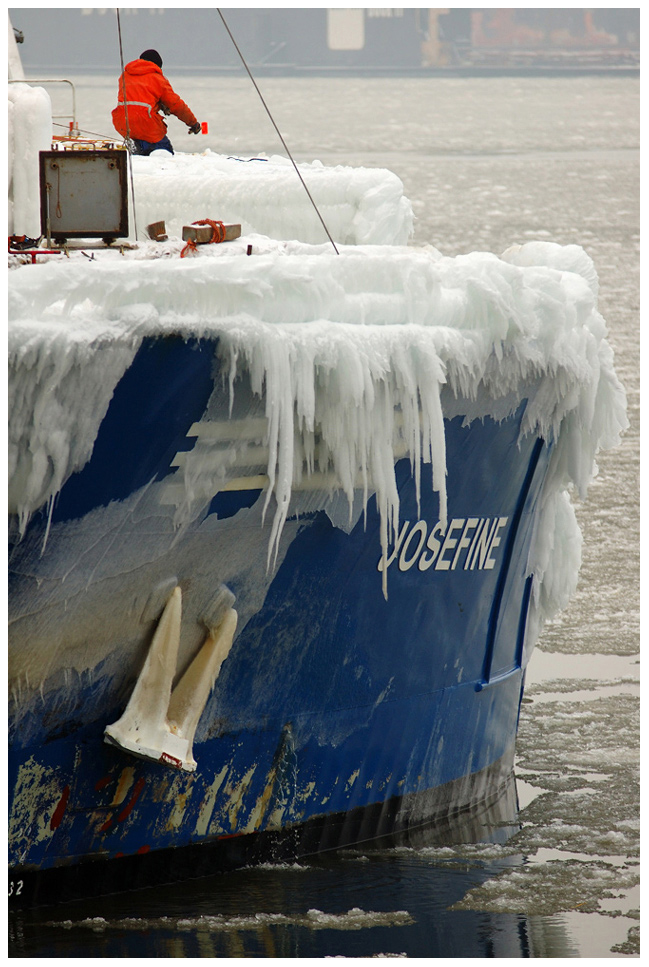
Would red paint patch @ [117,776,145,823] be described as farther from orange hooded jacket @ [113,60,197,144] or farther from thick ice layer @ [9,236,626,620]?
orange hooded jacket @ [113,60,197,144]

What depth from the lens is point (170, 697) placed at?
5.11 m

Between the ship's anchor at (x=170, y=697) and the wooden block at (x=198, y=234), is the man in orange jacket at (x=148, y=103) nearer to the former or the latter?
the wooden block at (x=198, y=234)

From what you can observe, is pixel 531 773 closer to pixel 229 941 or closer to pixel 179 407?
pixel 229 941

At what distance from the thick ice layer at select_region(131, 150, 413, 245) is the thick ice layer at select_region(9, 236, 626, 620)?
2254 mm

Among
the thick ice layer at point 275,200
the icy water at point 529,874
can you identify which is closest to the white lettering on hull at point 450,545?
the icy water at point 529,874

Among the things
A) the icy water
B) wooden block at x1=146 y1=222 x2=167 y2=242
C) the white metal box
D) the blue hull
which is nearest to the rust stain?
the blue hull

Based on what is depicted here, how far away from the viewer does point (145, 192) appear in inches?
329

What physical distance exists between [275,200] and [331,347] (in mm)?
3697

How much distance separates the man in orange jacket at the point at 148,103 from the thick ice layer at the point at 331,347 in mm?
3077

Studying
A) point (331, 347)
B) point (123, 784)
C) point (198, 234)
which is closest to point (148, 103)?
point (198, 234)

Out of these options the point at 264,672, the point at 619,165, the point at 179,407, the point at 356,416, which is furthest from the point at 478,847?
the point at 619,165

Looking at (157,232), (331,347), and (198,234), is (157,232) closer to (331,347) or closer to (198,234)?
(198,234)

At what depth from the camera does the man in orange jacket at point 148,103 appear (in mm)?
8797

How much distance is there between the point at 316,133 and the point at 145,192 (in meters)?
33.2
